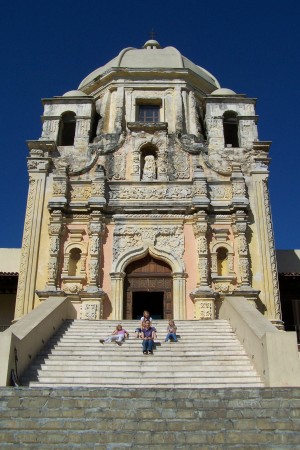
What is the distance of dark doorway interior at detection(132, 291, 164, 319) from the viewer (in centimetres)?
1900

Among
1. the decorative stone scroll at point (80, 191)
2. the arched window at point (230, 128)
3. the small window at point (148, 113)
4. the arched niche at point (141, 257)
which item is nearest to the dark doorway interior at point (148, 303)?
the arched niche at point (141, 257)

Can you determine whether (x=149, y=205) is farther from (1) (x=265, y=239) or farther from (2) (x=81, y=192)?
(1) (x=265, y=239)

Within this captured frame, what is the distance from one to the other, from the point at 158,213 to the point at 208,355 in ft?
25.8

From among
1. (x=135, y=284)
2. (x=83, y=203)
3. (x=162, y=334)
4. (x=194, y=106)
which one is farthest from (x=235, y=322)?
(x=194, y=106)

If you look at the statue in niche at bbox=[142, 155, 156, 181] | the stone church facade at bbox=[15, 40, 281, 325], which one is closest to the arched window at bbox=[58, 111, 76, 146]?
the stone church facade at bbox=[15, 40, 281, 325]

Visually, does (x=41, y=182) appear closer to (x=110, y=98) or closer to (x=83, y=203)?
(x=83, y=203)

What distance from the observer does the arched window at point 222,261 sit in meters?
18.6

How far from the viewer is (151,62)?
23453mm

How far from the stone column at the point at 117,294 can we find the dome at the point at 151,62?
10111 mm

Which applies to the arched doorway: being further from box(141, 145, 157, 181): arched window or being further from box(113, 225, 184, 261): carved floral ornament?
box(141, 145, 157, 181): arched window

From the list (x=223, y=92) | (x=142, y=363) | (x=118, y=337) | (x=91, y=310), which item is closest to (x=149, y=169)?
(x=223, y=92)

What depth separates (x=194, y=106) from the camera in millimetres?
22484

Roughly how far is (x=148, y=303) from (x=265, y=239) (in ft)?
17.2

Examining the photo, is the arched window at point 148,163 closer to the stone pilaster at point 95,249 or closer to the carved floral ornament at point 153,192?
the carved floral ornament at point 153,192
